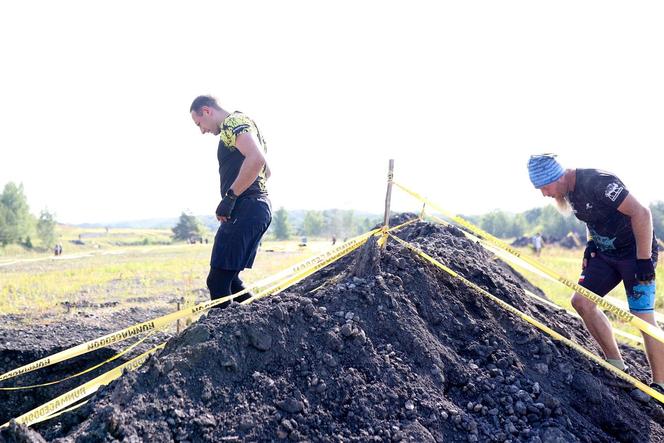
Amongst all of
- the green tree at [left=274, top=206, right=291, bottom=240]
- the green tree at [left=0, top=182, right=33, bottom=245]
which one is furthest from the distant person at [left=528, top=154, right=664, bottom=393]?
the green tree at [left=274, top=206, right=291, bottom=240]

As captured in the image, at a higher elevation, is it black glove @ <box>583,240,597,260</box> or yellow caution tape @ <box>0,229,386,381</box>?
black glove @ <box>583,240,597,260</box>

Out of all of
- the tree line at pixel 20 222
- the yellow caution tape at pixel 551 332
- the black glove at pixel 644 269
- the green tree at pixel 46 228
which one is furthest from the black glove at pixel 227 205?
the green tree at pixel 46 228

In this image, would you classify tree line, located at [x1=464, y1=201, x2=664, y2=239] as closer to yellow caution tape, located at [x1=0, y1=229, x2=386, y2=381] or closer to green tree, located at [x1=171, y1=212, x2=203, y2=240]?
green tree, located at [x1=171, y1=212, x2=203, y2=240]

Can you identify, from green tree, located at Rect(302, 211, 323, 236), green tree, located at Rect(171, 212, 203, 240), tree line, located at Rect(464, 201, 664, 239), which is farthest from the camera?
green tree, located at Rect(302, 211, 323, 236)

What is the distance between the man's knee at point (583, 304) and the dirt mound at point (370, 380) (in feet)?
1.14

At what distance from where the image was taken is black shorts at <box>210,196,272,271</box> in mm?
3965

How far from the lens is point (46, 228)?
182 feet

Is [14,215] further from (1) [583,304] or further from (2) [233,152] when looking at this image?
(1) [583,304]

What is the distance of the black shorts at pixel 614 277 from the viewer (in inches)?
151

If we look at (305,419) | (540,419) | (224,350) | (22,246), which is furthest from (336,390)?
(22,246)

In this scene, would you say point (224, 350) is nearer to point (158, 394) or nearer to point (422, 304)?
point (158, 394)

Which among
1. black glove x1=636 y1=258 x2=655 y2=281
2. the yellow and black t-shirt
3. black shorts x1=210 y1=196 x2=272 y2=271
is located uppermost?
the yellow and black t-shirt

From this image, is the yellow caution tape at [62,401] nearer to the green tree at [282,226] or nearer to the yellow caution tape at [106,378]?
the yellow caution tape at [106,378]

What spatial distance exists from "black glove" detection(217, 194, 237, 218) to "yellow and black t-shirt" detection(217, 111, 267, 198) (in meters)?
0.19
